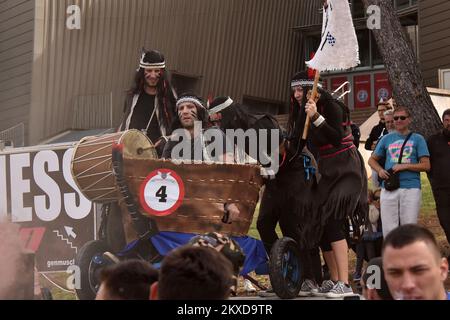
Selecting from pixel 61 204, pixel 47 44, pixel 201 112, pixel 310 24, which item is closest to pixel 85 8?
pixel 47 44

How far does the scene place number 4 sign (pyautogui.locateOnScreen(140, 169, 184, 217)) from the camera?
604 cm

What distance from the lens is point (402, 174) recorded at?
7.62 m

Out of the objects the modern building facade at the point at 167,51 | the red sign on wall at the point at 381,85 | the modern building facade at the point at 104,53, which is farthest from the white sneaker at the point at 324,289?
the red sign on wall at the point at 381,85

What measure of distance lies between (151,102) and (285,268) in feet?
5.34

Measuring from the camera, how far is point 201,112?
6547 mm

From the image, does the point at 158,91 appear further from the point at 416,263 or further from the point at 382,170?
the point at 416,263

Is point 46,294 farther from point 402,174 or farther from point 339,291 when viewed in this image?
point 402,174

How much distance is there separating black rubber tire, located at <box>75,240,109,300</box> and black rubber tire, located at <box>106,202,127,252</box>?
124mm

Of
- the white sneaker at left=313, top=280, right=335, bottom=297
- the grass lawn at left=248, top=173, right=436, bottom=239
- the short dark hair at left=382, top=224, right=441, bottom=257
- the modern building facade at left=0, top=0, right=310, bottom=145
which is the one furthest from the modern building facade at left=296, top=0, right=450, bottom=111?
the short dark hair at left=382, top=224, right=441, bottom=257

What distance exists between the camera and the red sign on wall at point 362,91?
24453mm

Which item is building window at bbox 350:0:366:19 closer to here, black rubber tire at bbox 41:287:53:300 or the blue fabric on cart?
the blue fabric on cart

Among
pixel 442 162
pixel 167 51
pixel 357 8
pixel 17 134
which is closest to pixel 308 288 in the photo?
pixel 442 162

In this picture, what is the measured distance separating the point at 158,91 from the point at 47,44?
460 inches

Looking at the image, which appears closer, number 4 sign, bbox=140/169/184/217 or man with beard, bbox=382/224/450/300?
man with beard, bbox=382/224/450/300
